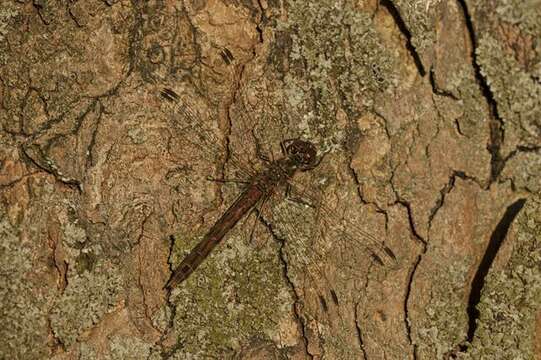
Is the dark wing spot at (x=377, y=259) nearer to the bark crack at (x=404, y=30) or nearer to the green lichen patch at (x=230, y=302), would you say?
the green lichen patch at (x=230, y=302)

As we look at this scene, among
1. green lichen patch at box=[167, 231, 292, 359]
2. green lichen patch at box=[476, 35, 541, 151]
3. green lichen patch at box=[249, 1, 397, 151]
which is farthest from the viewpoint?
green lichen patch at box=[167, 231, 292, 359]

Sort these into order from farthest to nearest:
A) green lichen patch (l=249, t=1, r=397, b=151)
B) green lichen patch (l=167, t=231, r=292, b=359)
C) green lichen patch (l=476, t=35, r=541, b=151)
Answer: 1. green lichen patch (l=167, t=231, r=292, b=359)
2. green lichen patch (l=249, t=1, r=397, b=151)
3. green lichen patch (l=476, t=35, r=541, b=151)

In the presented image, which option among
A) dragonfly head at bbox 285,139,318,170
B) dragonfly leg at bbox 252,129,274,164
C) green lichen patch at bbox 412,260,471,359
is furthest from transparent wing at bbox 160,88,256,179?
green lichen patch at bbox 412,260,471,359

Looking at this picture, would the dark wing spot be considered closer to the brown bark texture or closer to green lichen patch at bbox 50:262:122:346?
the brown bark texture

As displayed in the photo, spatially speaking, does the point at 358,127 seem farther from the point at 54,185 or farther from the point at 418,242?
the point at 54,185

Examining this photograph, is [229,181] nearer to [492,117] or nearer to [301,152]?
[301,152]

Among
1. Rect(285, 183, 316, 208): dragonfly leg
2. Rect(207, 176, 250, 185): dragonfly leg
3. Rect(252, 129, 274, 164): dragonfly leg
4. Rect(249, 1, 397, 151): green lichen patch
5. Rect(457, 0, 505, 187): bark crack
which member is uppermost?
Rect(457, 0, 505, 187): bark crack
